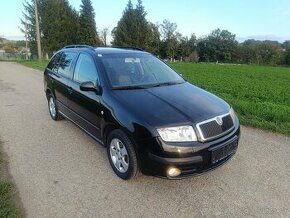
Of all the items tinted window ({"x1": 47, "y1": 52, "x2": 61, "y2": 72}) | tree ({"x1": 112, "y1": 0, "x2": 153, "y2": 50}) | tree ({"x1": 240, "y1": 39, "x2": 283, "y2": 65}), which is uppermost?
tree ({"x1": 112, "y1": 0, "x2": 153, "y2": 50})

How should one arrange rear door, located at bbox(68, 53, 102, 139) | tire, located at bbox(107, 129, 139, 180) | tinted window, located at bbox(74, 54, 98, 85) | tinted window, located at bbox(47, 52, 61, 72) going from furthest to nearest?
tinted window, located at bbox(47, 52, 61, 72), tinted window, located at bbox(74, 54, 98, 85), rear door, located at bbox(68, 53, 102, 139), tire, located at bbox(107, 129, 139, 180)

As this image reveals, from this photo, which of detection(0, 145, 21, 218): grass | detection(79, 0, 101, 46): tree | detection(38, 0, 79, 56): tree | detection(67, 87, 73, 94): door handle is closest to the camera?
detection(0, 145, 21, 218): grass

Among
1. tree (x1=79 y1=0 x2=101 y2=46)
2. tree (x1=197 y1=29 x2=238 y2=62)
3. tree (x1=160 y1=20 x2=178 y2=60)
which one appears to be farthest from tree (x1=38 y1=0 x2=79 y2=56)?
tree (x1=197 y1=29 x2=238 y2=62)

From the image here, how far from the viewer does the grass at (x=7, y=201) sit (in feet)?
10.2

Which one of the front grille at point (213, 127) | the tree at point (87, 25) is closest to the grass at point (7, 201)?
the front grille at point (213, 127)

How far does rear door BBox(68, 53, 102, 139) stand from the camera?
14.5 feet

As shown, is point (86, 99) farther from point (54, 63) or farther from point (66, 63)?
point (54, 63)

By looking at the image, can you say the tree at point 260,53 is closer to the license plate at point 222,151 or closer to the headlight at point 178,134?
the license plate at point 222,151

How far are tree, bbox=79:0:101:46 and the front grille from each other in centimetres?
4930

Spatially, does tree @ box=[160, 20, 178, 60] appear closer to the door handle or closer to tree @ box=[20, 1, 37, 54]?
tree @ box=[20, 1, 37, 54]

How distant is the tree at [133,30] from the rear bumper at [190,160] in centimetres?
5253

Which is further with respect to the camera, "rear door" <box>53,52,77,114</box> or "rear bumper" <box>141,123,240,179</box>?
"rear door" <box>53,52,77,114</box>

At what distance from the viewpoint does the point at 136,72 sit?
476 cm

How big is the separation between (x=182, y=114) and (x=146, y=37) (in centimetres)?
5376
